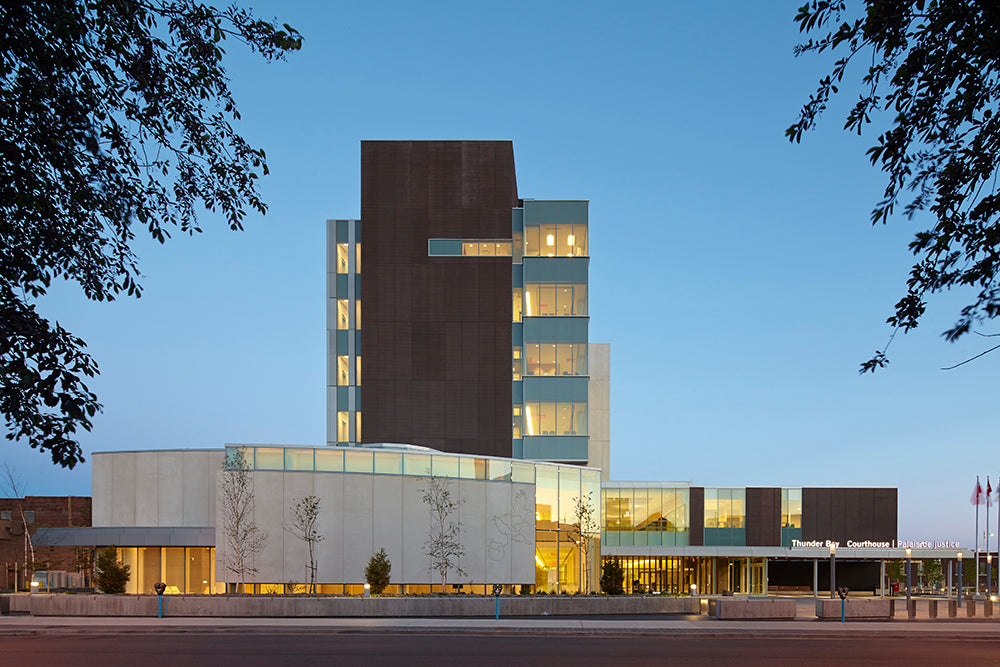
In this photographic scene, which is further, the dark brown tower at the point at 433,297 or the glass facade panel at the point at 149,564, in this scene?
the dark brown tower at the point at 433,297

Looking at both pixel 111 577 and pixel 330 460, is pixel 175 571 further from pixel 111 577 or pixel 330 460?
pixel 330 460

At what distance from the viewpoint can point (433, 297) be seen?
222 feet

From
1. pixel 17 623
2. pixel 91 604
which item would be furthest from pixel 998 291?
pixel 91 604

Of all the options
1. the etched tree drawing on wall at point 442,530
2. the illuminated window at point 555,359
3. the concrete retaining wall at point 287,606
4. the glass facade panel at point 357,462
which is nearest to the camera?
the concrete retaining wall at point 287,606

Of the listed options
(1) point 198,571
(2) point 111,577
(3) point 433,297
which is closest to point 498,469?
(1) point 198,571

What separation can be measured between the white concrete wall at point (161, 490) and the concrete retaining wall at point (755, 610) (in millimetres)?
24654

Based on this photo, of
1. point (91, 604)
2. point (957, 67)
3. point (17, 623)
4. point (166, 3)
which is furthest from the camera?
point (91, 604)

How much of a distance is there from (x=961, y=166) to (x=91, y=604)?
33.6m

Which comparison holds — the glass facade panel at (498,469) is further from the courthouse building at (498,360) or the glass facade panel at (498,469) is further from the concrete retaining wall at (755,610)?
the courthouse building at (498,360)

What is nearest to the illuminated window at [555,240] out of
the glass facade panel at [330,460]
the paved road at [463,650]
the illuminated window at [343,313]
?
the illuminated window at [343,313]

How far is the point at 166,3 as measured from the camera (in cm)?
974

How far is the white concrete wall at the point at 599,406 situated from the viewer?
87875 millimetres

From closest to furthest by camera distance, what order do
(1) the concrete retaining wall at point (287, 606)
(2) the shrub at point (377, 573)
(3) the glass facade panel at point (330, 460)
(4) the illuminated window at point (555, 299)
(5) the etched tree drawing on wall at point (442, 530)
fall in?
(1) the concrete retaining wall at point (287, 606), (2) the shrub at point (377, 573), (3) the glass facade panel at point (330, 460), (5) the etched tree drawing on wall at point (442, 530), (4) the illuminated window at point (555, 299)

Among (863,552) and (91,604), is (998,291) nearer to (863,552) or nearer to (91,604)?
(91,604)
